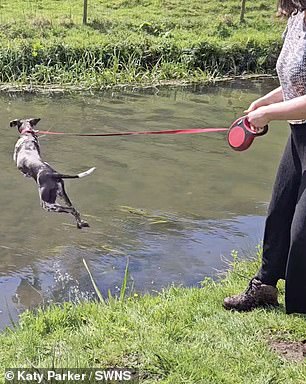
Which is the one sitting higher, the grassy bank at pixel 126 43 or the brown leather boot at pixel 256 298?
the grassy bank at pixel 126 43

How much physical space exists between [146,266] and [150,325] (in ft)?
5.21

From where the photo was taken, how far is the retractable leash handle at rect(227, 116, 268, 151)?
10.2 feet

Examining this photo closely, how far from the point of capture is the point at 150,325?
3.31 m

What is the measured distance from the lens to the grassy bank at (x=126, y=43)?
11.4 meters

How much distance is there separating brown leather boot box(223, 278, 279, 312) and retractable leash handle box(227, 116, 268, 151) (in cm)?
81

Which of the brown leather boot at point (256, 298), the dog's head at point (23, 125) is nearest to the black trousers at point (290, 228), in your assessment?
the brown leather boot at point (256, 298)

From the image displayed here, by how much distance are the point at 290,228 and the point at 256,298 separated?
0.48 m

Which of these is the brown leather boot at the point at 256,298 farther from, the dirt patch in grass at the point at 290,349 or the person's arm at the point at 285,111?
the person's arm at the point at 285,111

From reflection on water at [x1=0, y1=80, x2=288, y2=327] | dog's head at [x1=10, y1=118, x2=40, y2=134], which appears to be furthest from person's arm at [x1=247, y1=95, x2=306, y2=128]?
dog's head at [x1=10, y1=118, x2=40, y2=134]

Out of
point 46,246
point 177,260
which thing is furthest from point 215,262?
point 46,246

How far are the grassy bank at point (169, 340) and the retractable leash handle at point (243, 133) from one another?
3.11 ft

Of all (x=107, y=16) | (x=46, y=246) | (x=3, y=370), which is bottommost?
(x=46, y=246)

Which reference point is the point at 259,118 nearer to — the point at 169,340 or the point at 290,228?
the point at 290,228

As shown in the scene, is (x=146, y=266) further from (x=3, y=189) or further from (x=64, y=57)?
(x=64, y=57)
